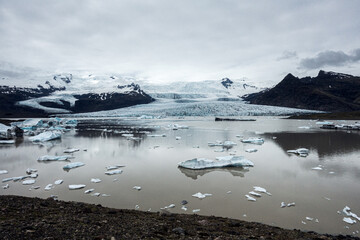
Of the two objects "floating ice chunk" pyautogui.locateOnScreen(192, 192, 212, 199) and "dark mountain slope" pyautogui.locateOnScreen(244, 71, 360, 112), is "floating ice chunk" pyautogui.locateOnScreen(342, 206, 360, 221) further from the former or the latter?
"dark mountain slope" pyautogui.locateOnScreen(244, 71, 360, 112)

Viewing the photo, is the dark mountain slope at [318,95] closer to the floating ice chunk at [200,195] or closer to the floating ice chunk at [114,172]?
the floating ice chunk at [114,172]

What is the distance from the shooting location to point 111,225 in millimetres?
4500

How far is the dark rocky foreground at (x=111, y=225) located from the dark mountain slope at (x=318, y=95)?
98094 mm

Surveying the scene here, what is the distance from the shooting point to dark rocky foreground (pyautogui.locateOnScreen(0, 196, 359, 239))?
3.96 metres

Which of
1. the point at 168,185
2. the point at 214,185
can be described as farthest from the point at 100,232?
the point at 214,185

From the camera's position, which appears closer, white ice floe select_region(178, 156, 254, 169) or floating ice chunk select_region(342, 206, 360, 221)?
floating ice chunk select_region(342, 206, 360, 221)

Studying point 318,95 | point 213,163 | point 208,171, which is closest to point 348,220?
→ point 208,171

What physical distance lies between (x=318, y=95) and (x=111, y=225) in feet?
359

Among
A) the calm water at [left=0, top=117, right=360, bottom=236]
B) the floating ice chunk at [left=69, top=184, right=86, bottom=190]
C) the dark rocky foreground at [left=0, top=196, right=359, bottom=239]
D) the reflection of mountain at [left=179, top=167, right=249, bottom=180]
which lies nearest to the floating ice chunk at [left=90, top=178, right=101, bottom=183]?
the calm water at [left=0, top=117, right=360, bottom=236]

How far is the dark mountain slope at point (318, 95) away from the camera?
90812 mm

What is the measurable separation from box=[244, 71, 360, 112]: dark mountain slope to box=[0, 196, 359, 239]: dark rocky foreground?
98.1 metres

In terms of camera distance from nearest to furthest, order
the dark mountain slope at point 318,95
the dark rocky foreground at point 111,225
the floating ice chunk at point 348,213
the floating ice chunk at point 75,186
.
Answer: the dark rocky foreground at point 111,225, the floating ice chunk at point 348,213, the floating ice chunk at point 75,186, the dark mountain slope at point 318,95

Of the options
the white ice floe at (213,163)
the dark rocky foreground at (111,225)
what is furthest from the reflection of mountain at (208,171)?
the dark rocky foreground at (111,225)

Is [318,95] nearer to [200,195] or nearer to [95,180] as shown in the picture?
[200,195]
